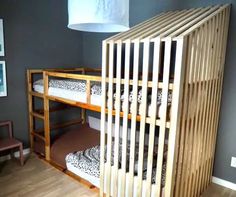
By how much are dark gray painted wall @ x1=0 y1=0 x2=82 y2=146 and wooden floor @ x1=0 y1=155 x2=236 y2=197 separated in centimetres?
65

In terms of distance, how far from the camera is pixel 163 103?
1825 mm

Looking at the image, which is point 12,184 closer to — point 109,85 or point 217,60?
point 109,85

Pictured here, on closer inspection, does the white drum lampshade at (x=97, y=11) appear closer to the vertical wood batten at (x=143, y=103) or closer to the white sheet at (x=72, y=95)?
the vertical wood batten at (x=143, y=103)

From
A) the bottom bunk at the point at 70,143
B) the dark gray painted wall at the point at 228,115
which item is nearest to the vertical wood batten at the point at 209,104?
the dark gray painted wall at the point at 228,115

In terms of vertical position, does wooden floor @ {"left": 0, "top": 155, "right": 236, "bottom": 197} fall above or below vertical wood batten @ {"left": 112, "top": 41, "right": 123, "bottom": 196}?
below

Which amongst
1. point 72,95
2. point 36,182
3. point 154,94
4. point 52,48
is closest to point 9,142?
point 36,182

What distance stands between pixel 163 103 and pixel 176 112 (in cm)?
13

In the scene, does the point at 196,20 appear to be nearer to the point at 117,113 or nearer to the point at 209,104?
the point at 209,104

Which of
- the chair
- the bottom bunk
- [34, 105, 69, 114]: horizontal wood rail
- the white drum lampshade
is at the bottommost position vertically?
the bottom bunk

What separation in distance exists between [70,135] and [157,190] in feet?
6.71

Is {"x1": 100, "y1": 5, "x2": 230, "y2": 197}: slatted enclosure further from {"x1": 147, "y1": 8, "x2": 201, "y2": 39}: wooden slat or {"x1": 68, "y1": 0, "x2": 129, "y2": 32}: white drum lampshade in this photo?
{"x1": 68, "y1": 0, "x2": 129, "y2": 32}: white drum lampshade

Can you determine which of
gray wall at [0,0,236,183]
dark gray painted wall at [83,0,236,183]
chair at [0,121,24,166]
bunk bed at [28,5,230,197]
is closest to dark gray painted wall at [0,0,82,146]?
gray wall at [0,0,236,183]

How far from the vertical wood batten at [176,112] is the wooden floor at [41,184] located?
3.16 ft

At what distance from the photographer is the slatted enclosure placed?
70.9 inches
